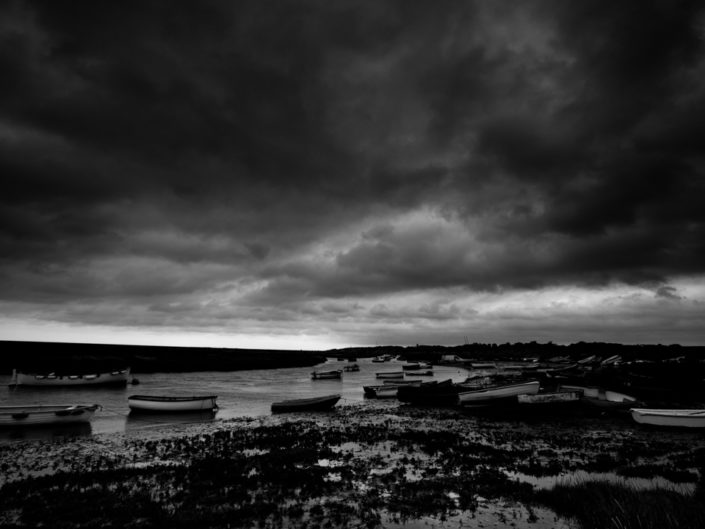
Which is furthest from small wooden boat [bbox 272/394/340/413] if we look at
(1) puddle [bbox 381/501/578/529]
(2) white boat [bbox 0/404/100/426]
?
(1) puddle [bbox 381/501/578/529]

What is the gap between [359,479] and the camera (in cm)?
1419

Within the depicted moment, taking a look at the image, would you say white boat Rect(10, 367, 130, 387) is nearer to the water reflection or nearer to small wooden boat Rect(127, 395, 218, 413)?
small wooden boat Rect(127, 395, 218, 413)

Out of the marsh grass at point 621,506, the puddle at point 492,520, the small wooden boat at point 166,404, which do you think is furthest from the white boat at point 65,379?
the marsh grass at point 621,506

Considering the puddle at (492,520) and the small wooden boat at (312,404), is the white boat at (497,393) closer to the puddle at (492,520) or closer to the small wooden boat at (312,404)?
the small wooden boat at (312,404)

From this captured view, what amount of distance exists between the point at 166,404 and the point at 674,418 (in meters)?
34.7

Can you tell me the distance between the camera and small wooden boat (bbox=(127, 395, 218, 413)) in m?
33.4

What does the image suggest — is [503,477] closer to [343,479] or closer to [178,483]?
[343,479]

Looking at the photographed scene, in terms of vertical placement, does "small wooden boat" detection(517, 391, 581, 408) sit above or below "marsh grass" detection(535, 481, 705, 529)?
below

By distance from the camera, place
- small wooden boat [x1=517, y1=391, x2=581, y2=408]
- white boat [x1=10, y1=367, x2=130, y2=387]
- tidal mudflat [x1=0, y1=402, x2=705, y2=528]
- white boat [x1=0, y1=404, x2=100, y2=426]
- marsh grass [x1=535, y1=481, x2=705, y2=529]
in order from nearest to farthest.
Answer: marsh grass [x1=535, y1=481, x2=705, y2=529], tidal mudflat [x1=0, y1=402, x2=705, y2=528], white boat [x1=0, y1=404, x2=100, y2=426], small wooden boat [x1=517, y1=391, x2=581, y2=408], white boat [x1=10, y1=367, x2=130, y2=387]

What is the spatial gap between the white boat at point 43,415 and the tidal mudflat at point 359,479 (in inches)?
179

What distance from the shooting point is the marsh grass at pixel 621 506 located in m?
8.76

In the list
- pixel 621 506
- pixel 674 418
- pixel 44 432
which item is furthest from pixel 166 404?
pixel 674 418

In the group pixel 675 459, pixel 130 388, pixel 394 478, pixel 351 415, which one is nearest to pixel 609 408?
pixel 675 459

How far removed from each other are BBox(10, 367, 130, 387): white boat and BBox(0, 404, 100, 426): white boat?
118 feet
